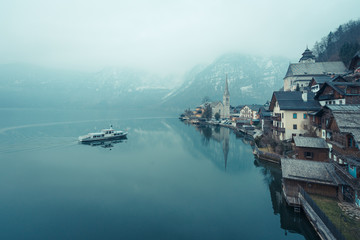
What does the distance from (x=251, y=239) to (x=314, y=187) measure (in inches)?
343

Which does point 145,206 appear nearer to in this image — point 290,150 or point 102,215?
point 102,215

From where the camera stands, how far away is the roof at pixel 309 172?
1864cm

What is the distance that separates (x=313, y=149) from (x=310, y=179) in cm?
943

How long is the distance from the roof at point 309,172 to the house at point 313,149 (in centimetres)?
638

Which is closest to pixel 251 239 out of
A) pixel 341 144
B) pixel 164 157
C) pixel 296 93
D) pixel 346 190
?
pixel 346 190

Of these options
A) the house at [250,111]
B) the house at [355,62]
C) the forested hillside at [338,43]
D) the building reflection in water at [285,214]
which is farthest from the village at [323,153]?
the house at [250,111]

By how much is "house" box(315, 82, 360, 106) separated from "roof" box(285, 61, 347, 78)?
4175 centimetres

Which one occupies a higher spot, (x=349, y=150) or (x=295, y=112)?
(x=295, y=112)

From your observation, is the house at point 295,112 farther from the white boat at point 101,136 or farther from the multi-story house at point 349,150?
the white boat at point 101,136

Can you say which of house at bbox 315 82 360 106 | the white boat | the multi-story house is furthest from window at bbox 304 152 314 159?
the white boat

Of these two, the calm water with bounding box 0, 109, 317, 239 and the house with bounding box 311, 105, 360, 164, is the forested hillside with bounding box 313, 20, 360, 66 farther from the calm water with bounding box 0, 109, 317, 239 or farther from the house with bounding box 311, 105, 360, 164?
the calm water with bounding box 0, 109, 317, 239

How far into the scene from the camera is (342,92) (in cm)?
2883

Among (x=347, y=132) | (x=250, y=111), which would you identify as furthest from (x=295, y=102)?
(x=250, y=111)

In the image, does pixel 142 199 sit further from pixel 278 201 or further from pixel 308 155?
pixel 308 155
